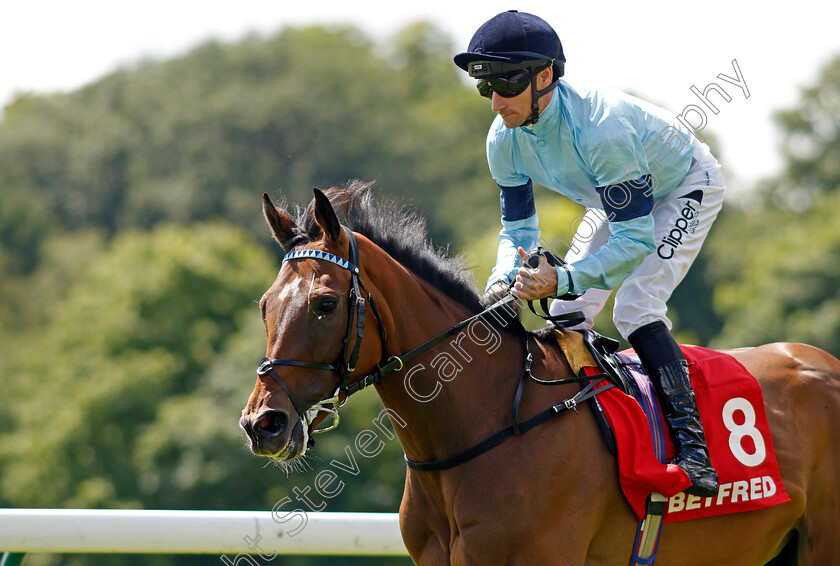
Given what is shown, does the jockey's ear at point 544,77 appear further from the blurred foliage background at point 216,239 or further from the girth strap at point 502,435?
the girth strap at point 502,435

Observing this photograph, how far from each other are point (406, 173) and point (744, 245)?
59.4 ft

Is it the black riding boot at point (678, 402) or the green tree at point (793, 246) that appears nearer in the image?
the black riding boot at point (678, 402)

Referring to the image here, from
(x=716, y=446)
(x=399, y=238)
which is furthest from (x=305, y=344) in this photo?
(x=716, y=446)

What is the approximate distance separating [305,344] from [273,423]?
11.5 inches

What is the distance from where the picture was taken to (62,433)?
26734 mm

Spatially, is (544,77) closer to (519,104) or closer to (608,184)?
(519,104)

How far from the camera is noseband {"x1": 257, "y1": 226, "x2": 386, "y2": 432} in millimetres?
3420

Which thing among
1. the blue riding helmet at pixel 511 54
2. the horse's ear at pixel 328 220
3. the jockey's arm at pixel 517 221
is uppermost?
the blue riding helmet at pixel 511 54

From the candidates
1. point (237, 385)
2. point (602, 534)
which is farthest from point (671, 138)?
point (237, 385)

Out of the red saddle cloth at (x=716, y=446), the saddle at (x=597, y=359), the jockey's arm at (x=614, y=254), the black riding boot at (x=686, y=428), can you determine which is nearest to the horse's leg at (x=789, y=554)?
the red saddle cloth at (x=716, y=446)

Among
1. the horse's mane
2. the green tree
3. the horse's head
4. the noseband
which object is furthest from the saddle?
the green tree

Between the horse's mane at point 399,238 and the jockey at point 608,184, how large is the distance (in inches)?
8.8

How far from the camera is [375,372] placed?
3680 mm

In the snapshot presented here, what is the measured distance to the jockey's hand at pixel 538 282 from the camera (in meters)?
3.86
